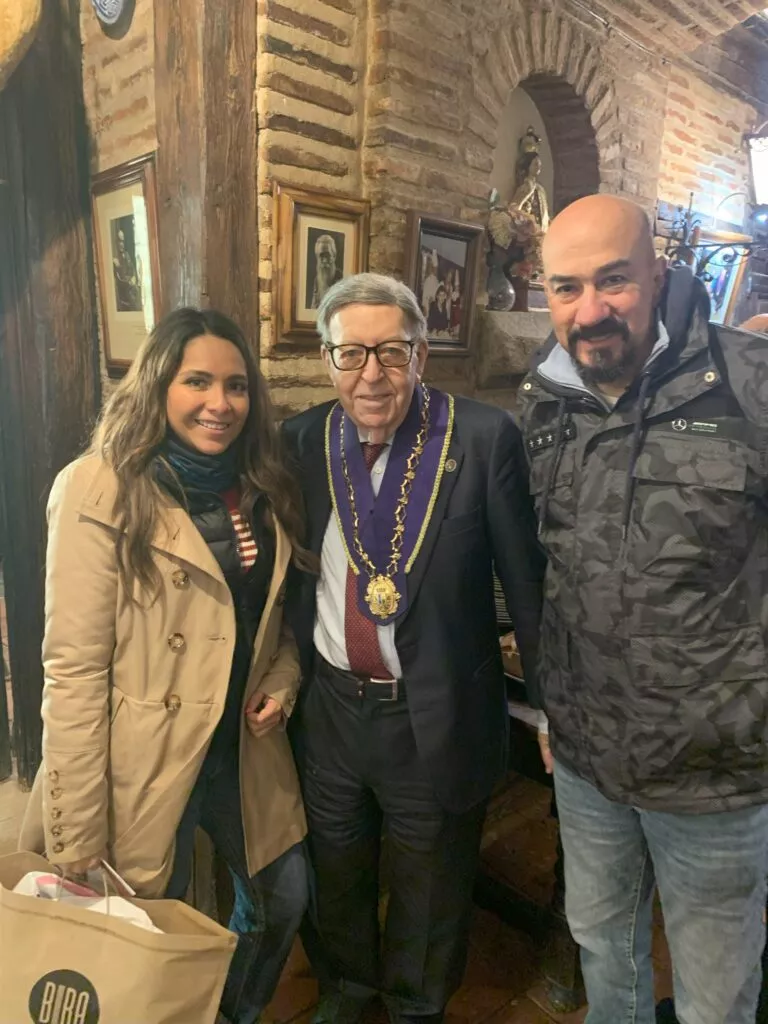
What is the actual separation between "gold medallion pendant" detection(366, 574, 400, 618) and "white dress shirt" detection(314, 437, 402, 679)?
0.28 feet

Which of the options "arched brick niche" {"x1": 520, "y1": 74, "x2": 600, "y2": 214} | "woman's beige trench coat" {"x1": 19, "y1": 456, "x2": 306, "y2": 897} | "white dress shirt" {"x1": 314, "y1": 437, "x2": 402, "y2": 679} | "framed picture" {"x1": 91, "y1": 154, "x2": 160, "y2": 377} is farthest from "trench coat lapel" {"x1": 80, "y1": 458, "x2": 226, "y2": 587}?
"arched brick niche" {"x1": 520, "y1": 74, "x2": 600, "y2": 214}

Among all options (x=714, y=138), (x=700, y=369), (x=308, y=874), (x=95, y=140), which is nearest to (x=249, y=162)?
(x=95, y=140)

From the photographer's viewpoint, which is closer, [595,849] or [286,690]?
[595,849]

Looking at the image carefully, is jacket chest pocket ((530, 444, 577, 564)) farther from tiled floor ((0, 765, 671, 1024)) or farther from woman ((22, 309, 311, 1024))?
tiled floor ((0, 765, 671, 1024))

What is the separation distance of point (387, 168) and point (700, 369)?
1567 mm

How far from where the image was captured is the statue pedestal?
310cm

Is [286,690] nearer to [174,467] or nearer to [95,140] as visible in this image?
[174,467]

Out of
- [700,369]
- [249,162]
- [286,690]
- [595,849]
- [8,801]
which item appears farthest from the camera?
[8,801]

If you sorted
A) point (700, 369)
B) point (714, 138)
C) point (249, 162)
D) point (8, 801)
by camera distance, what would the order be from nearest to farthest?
1. point (700, 369)
2. point (249, 162)
3. point (8, 801)
4. point (714, 138)

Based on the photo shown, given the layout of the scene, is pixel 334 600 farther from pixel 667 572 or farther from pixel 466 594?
pixel 667 572

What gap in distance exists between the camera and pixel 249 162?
2096 millimetres

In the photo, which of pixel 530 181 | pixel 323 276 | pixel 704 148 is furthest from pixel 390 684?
pixel 704 148

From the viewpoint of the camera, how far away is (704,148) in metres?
→ 4.71

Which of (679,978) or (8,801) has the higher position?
(679,978)
